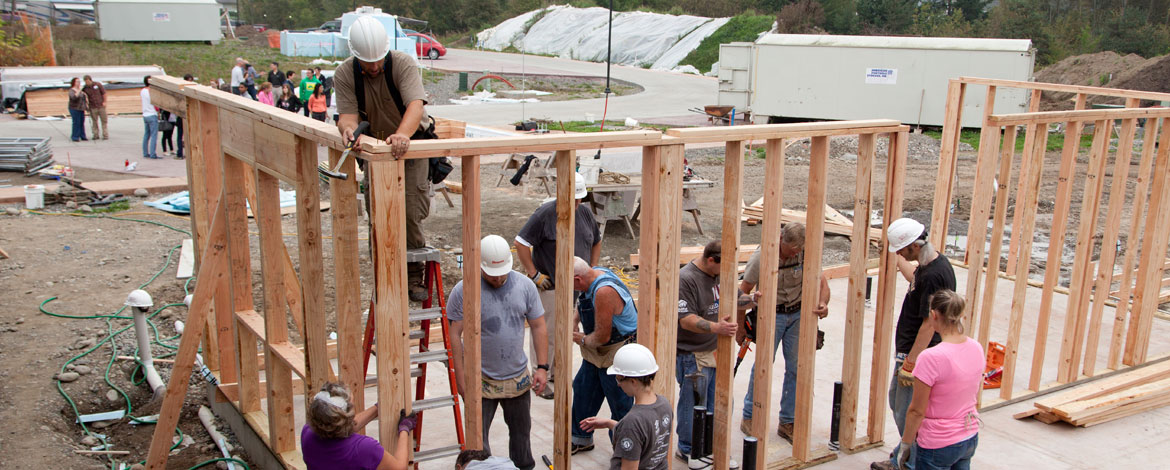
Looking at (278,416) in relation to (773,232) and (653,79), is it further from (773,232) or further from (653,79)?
(653,79)

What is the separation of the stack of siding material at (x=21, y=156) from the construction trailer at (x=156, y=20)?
22.6 meters

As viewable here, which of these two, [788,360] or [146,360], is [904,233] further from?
[146,360]

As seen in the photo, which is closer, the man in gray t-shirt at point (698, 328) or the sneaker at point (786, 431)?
the man in gray t-shirt at point (698, 328)

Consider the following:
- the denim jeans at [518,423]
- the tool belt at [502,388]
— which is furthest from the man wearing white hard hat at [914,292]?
the tool belt at [502,388]

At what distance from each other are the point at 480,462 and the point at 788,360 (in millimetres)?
3026

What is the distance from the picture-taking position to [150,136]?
1853 centimetres

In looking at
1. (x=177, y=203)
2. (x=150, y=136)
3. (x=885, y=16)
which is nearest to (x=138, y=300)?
(x=177, y=203)

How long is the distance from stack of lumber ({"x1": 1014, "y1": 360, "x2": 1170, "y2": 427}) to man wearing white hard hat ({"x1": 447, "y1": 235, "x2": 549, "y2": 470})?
448cm

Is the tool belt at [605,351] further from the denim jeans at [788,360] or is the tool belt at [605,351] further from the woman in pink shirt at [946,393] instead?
the woman in pink shirt at [946,393]

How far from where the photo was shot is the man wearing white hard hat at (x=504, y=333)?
16.5 feet

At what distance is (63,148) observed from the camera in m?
19.5

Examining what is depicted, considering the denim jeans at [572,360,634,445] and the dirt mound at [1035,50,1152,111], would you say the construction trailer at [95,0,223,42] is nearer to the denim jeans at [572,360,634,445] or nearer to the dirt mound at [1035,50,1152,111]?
the dirt mound at [1035,50,1152,111]

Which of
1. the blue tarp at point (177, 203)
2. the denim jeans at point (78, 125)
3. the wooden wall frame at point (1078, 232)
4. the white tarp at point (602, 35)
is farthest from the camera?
the white tarp at point (602, 35)

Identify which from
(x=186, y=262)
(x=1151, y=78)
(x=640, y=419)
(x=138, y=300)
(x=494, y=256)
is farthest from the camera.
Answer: (x=1151, y=78)
